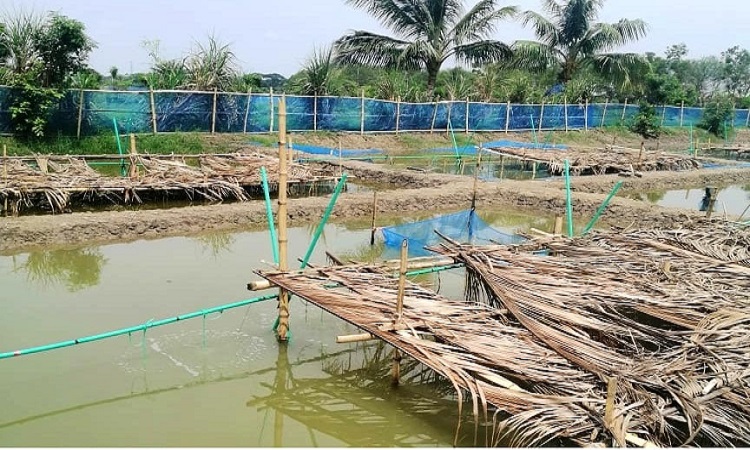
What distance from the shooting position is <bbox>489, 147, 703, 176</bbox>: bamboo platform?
50.1ft

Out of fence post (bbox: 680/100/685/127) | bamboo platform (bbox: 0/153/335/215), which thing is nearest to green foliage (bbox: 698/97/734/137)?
fence post (bbox: 680/100/685/127)

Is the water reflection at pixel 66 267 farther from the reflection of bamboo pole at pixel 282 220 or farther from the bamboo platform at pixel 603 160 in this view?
the bamboo platform at pixel 603 160

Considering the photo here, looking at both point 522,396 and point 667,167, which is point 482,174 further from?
point 522,396

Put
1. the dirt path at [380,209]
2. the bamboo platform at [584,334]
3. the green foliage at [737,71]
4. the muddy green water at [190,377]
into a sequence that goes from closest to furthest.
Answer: the bamboo platform at [584,334], the muddy green water at [190,377], the dirt path at [380,209], the green foliage at [737,71]

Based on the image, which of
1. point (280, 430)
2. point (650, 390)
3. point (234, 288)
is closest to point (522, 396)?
point (650, 390)

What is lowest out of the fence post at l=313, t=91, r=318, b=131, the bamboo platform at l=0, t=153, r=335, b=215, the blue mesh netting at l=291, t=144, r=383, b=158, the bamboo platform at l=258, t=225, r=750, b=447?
the bamboo platform at l=258, t=225, r=750, b=447

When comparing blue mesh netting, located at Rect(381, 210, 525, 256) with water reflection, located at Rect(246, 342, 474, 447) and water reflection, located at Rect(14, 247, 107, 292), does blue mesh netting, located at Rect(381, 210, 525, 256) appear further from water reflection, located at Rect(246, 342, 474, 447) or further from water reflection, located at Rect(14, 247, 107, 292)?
water reflection, located at Rect(14, 247, 107, 292)

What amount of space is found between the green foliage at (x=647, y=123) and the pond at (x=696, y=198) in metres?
10.0

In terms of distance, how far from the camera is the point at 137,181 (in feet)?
33.4

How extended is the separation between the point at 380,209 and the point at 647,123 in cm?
1853

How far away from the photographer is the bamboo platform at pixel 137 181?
9289 mm

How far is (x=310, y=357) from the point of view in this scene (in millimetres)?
5133

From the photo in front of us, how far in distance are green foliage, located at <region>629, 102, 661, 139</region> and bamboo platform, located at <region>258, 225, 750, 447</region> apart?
2106cm

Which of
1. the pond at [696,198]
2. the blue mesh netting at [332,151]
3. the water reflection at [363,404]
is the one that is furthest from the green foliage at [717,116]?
the water reflection at [363,404]
